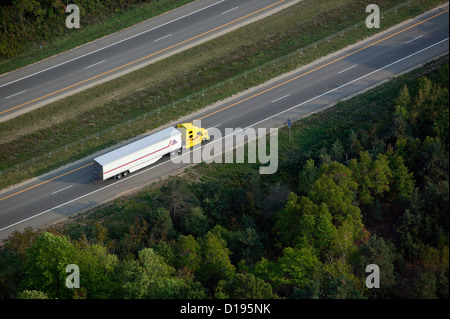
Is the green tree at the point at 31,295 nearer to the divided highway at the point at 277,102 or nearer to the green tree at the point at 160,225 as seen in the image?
the green tree at the point at 160,225

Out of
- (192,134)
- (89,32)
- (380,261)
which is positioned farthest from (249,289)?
(89,32)

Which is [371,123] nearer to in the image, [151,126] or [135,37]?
[151,126]

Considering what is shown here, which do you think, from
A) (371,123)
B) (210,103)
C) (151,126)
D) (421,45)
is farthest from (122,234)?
(421,45)

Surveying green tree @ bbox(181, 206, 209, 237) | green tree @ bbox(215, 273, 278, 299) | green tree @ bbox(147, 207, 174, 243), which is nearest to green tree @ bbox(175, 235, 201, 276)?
green tree @ bbox(147, 207, 174, 243)

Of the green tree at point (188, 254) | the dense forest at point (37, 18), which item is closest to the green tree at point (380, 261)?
the green tree at point (188, 254)

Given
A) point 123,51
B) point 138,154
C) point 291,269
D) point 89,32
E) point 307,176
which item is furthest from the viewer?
point 89,32

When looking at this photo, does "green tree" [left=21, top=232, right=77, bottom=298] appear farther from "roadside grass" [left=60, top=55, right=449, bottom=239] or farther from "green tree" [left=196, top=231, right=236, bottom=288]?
"green tree" [left=196, top=231, right=236, bottom=288]

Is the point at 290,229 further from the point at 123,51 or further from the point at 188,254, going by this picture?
the point at 123,51
